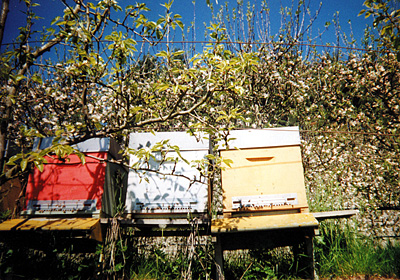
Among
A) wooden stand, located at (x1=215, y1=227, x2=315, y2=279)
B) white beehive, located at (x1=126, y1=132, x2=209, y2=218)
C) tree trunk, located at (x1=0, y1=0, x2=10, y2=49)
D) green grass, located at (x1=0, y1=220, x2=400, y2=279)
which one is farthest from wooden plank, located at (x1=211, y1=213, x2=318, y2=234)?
tree trunk, located at (x1=0, y1=0, x2=10, y2=49)

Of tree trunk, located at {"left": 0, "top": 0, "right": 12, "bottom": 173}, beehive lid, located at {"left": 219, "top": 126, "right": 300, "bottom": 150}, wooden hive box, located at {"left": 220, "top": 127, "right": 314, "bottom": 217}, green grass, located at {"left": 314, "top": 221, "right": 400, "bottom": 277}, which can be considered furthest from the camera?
green grass, located at {"left": 314, "top": 221, "right": 400, "bottom": 277}

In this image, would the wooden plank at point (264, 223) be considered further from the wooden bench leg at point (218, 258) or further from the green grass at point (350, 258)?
the green grass at point (350, 258)

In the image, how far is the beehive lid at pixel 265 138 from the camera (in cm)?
237

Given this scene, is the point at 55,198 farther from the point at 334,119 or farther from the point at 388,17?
the point at 334,119

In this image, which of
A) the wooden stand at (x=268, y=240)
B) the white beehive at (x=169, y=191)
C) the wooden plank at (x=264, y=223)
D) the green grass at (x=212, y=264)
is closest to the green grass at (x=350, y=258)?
the green grass at (x=212, y=264)

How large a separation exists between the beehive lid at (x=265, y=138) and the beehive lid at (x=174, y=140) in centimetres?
22

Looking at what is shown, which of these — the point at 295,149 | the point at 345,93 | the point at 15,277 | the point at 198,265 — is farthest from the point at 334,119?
the point at 15,277

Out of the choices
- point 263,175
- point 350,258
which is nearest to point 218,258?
point 263,175

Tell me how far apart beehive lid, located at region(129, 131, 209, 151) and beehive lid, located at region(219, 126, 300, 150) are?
217 millimetres

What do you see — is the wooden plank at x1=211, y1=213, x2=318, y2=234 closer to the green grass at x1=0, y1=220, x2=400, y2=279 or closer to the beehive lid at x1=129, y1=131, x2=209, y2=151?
the green grass at x1=0, y1=220, x2=400, y2=279

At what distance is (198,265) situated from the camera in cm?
258

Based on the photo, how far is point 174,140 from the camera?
2.52m

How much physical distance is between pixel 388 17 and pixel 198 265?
2522 millimetres

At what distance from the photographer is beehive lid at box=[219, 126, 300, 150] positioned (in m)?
2.37
